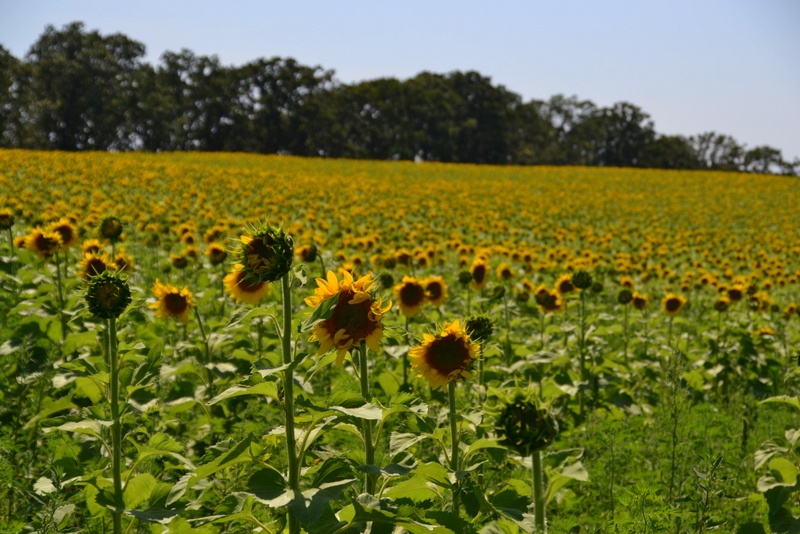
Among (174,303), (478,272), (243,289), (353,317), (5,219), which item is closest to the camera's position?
(353,317)

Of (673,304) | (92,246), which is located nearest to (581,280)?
(673,304)

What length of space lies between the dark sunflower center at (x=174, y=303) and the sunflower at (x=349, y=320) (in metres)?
2.61

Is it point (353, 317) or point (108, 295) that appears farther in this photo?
point (108, 295)

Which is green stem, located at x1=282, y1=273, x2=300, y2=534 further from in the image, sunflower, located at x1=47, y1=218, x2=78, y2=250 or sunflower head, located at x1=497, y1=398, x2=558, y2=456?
sunflower, located at x1=47, y1=218, x2=78, y2=250

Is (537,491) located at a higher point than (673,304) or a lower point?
higher

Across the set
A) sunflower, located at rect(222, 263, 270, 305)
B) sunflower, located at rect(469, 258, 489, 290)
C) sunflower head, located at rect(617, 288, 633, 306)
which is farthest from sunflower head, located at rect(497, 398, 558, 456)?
sunflower head, located at rect(617, 288, 633, 306)

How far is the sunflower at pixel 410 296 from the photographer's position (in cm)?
484

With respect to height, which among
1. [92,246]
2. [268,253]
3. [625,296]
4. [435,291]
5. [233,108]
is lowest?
[625,296]

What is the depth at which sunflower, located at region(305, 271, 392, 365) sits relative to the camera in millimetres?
2156

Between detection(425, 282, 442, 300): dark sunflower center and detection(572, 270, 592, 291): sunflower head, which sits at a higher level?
detection(572, 270, 592, 291): sunflower head

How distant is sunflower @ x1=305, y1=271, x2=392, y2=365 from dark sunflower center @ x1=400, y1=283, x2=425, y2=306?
8.72 ft

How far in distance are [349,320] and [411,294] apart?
268 cm

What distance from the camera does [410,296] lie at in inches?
191

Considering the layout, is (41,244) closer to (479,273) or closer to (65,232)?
(65,232)
